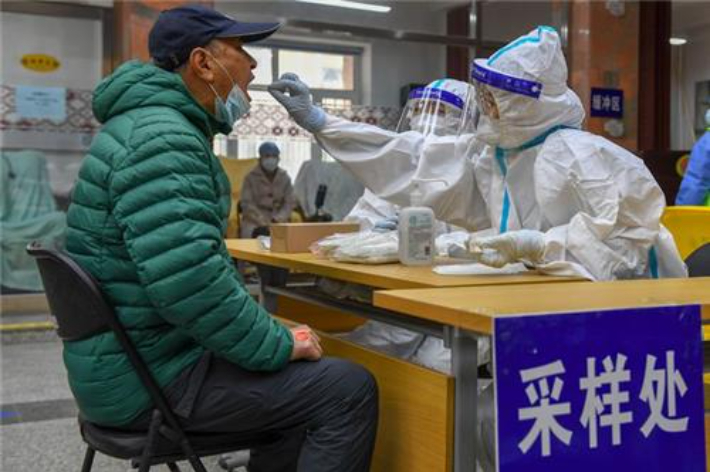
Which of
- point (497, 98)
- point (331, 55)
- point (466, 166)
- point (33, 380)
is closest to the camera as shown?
point (497, 98)

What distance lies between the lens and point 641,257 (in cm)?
171

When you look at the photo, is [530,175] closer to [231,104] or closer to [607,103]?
[231,104]

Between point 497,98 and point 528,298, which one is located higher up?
point 497,98

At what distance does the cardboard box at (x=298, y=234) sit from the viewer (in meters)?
2.08

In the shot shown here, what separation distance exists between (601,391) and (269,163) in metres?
4.53

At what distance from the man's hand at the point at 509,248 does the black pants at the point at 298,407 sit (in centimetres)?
34

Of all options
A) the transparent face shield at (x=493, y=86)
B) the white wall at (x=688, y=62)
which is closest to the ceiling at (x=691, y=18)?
the white wall at (x=688, y=62)

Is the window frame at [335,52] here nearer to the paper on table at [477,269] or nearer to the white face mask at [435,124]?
the white face mask at [435,124]

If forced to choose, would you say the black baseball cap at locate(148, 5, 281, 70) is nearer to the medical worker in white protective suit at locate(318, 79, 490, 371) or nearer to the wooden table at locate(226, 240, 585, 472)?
the wooden table at locate(226, 240, 585, 472)

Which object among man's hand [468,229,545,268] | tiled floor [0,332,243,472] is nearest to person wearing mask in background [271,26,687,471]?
man's hand [468,229,545,268]

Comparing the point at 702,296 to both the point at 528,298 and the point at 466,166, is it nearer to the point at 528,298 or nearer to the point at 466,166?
the point at 528,298

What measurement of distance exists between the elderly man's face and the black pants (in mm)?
534

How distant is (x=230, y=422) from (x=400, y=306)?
0.41 m

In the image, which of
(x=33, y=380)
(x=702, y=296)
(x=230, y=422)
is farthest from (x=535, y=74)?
(x=33, y=380)
